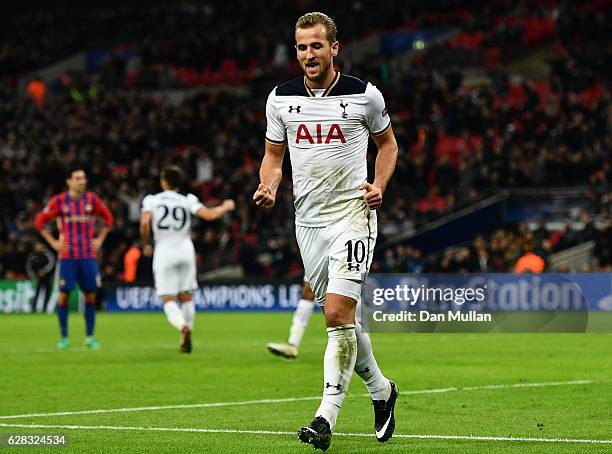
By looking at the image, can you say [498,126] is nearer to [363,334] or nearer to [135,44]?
[135,44]

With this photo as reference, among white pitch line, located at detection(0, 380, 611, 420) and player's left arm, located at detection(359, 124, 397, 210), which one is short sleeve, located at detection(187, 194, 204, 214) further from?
player's left arm, located at detection(359, 124, 397, 210)

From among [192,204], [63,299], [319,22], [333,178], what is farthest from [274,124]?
[63,299]

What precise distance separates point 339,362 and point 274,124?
162 centimetres

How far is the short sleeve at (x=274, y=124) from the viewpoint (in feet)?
27.0

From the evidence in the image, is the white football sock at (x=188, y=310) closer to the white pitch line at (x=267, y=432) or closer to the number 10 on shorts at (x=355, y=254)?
the white pitch line at (x=267, y=432)

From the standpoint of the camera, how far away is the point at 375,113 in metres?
8.12

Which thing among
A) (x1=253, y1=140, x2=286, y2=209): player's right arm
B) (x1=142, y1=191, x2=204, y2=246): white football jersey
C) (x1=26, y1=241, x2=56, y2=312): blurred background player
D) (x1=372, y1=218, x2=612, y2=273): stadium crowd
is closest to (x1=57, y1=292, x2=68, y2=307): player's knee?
(x1=142, y1=191, x2=204, y2=246): white football jersey

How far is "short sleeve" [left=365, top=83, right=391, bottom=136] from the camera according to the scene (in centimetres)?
810

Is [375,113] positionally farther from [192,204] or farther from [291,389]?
[192,204]

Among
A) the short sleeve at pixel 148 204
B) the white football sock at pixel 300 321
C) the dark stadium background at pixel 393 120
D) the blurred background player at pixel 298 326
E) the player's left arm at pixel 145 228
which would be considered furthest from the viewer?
the dark stadium background at pixel 393 120

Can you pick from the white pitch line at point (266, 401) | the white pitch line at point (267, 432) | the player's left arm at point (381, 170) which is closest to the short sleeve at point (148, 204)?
the white pitch line at point (266, 401)

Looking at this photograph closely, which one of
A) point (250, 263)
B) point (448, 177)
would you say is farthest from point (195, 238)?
point (448, 177)

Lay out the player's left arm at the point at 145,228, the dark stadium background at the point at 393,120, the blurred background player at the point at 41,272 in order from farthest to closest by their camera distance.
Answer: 1. the dark stadium background at the point at 393,120
2. the blurred background player at the point at 41,272
3. the player's left arm at the point at 145,228

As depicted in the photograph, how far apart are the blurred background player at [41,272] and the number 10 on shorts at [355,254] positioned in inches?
963
